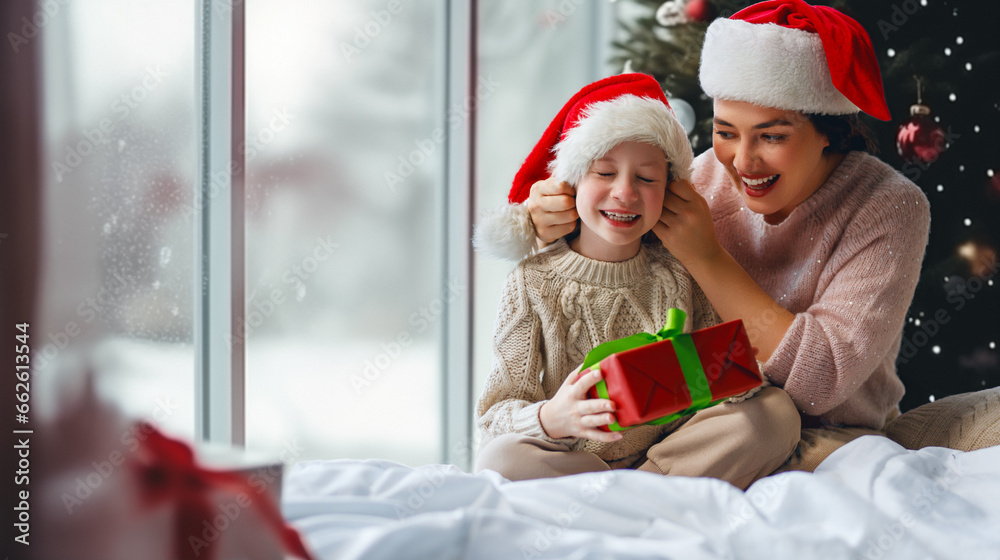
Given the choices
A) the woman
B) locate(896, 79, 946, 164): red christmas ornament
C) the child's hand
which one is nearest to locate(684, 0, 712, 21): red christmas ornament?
locate(896, 79, 946, 164): red christmas ornament

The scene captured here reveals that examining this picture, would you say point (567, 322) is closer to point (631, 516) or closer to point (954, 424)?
point (631, 516)

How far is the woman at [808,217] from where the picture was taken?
1240 mm

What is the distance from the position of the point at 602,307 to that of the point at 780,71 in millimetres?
512

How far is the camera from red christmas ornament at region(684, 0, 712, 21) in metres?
2.17

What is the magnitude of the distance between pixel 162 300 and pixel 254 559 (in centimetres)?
84

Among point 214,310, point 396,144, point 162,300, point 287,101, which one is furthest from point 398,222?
point 162,300

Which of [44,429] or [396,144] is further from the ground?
[396,144]

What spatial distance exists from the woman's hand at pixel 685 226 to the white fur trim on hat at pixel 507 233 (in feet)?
0.73

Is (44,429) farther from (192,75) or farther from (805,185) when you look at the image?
(805,185)

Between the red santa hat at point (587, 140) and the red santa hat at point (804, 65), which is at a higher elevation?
the red santa hat at point (804, 65)

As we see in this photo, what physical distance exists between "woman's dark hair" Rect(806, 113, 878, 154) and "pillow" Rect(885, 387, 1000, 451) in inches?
20.3

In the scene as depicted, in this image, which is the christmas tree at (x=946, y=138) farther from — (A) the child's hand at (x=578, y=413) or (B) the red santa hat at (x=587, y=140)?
(A) the child's hand at (x=578, y=413)

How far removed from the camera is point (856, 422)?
1385 mm

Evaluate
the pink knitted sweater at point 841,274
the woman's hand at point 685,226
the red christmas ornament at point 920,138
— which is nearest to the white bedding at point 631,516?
the pink knitted sweater at point 841,274
